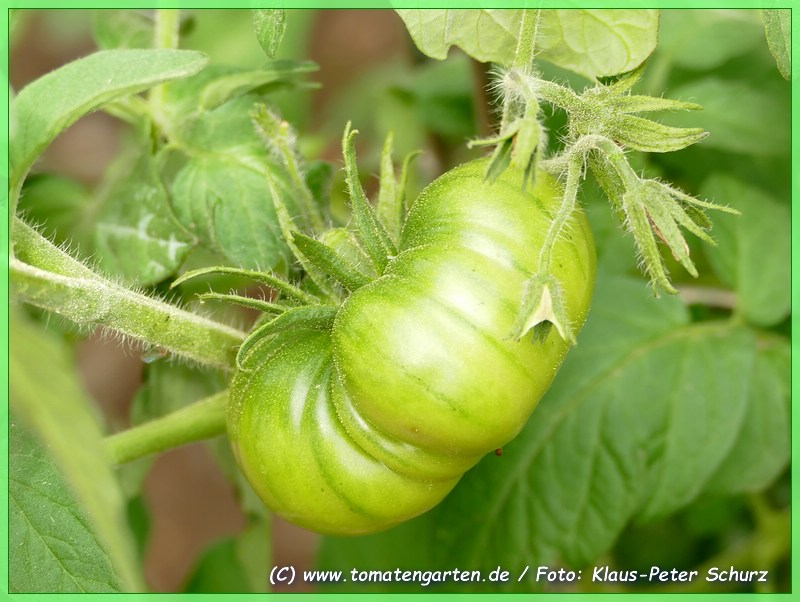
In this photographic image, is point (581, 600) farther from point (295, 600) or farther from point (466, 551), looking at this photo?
point (295, 600)

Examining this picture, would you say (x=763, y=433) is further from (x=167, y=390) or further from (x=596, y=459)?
(x=167, y=390)

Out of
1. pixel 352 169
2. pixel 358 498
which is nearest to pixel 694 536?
pixel 358 498

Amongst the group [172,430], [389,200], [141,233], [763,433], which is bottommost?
[763,433]

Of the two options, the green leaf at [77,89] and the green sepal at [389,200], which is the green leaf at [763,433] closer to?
the green sepal at [389,200]

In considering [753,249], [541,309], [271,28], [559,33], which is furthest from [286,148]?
[753,249]

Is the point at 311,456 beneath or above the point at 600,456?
above

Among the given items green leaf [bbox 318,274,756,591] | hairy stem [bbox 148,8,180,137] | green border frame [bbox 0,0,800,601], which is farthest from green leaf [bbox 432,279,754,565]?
hairy stem [bbox 148,8,180,137]

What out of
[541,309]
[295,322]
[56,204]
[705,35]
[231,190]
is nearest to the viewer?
[541,309]
